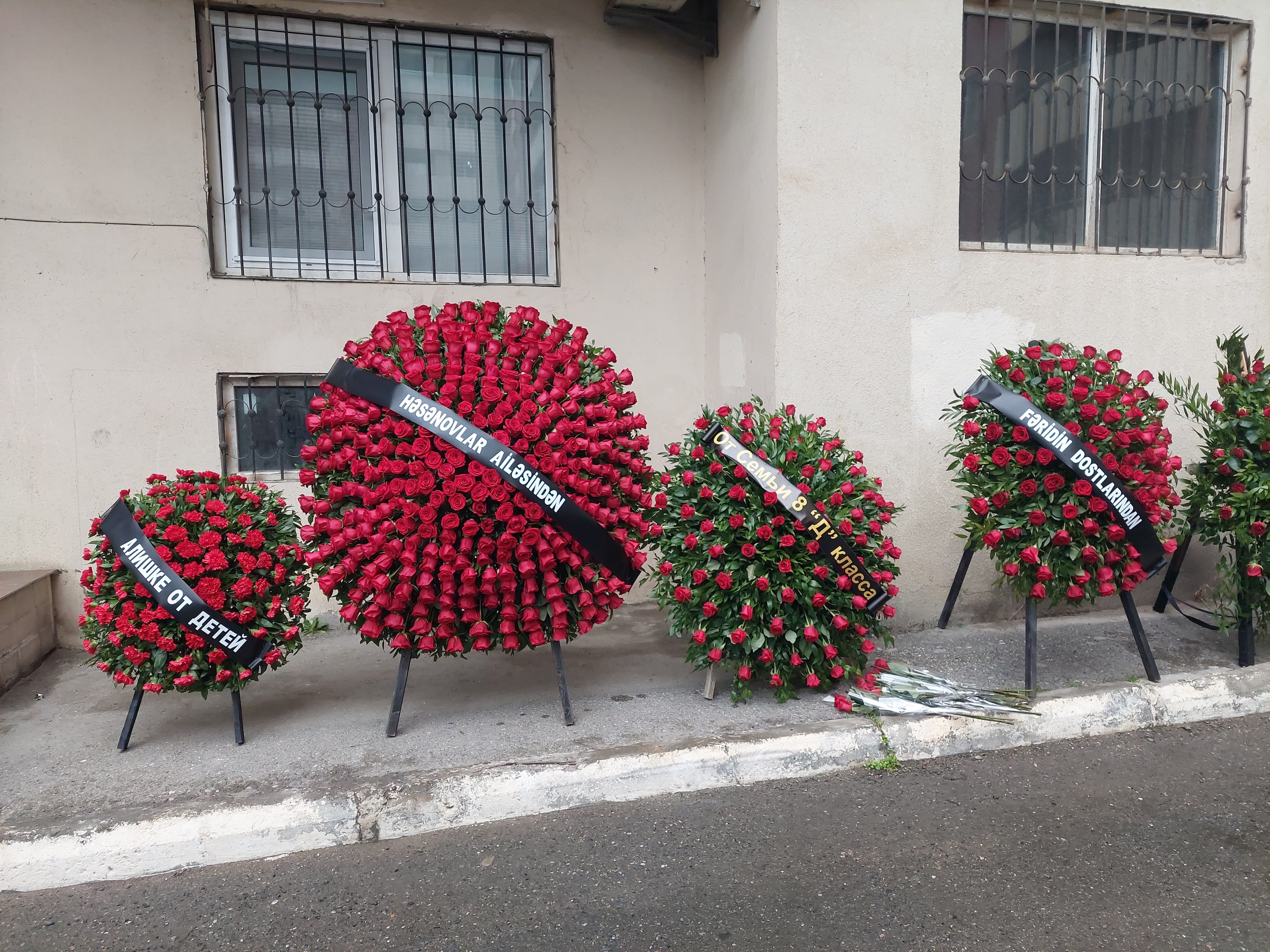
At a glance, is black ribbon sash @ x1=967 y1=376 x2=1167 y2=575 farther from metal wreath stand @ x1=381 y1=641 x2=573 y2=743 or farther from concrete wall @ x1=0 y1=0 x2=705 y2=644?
concrete wall @ x1=0 y1=0 x2=705 y2=644

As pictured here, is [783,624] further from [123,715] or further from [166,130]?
[166,130]

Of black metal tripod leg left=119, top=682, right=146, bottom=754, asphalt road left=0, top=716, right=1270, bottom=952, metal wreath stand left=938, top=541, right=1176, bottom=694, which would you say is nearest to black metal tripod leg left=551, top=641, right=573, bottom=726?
asphalt road left=0, top=716, right=1270, bottom=952

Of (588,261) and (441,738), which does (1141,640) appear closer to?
(441,738)

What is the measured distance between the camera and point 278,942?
2482 mm

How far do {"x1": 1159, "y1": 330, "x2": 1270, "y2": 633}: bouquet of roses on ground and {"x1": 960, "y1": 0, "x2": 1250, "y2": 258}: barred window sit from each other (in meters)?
1.36

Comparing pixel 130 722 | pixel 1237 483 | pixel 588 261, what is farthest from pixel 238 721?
pixel 1237 483

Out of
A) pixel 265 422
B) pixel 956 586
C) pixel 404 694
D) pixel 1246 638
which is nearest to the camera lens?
pixel 404 694

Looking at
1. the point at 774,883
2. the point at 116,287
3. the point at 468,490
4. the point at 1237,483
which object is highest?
the point at 116,287

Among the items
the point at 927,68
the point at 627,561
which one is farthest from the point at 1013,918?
the point at 927,68

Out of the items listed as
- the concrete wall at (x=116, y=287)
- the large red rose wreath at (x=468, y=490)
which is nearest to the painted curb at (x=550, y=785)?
the large red rose wreath at (x=468, y=490)

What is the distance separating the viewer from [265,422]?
16.6 ft

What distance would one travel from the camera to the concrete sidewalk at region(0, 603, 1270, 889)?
9.61 ft

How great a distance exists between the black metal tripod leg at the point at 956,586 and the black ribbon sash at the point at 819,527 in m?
1.10

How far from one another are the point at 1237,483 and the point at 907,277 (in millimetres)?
1978
